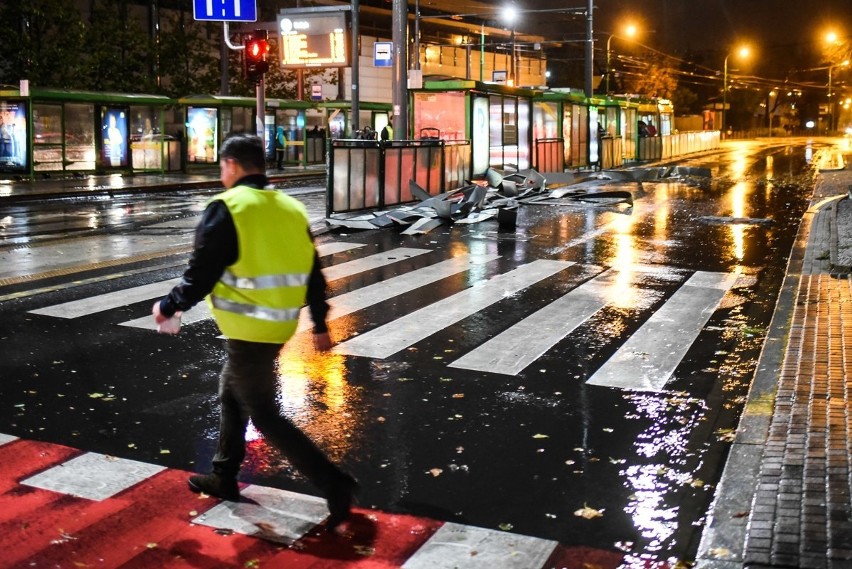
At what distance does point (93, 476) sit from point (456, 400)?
7.90ft

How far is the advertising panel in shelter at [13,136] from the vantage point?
88.4 ft

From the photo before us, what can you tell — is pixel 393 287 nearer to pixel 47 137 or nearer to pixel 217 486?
pixel 217 486

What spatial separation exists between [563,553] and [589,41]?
37.4 meters

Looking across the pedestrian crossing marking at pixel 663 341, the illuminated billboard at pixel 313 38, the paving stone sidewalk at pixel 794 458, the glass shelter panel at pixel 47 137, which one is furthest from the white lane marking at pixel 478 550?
the illuminated billboard at pixel 313 38

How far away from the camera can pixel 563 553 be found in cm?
421

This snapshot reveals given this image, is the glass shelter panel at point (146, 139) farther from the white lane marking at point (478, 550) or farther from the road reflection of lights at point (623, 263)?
the white lane marking at point (478, 550)

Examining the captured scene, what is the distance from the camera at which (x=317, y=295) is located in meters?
4.61

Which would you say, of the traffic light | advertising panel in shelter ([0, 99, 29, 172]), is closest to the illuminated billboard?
advertising panel in shelter ([0, 99, 29, 172])

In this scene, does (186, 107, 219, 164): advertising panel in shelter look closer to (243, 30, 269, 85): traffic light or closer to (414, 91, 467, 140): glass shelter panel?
(414, 91, 467, 140): glass shelter panel

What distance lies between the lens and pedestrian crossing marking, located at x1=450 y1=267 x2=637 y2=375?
7469 millimetres

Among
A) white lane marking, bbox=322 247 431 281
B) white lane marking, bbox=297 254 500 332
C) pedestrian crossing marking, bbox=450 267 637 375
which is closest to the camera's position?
pedestrian crossing marking, bbox=450 267 637 375

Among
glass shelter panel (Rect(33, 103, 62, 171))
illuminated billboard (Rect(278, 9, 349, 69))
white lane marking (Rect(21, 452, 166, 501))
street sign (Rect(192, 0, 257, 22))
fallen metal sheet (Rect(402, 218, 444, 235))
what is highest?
illuminated billboard (Rect(278, 9, 349, 69))

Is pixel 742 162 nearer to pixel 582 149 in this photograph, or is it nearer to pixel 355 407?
pixel 582 149

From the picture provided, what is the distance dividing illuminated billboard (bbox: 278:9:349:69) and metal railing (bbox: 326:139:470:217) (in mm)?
9506
